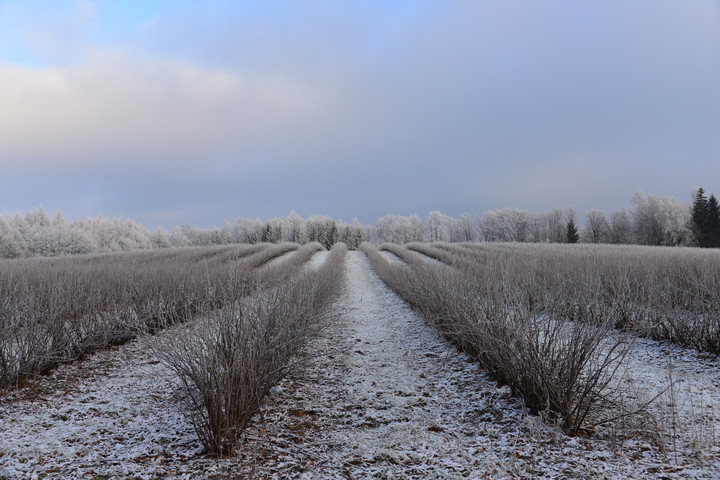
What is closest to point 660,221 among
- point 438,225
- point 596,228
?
point 596,228

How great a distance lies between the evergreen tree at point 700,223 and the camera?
35.8 metres

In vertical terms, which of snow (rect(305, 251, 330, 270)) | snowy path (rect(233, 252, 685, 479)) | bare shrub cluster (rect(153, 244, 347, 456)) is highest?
bare shrub cluster (rect(153, 244, 347, 456))

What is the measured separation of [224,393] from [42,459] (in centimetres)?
152

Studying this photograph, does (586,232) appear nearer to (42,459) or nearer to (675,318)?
(675,318)

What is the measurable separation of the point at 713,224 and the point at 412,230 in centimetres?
4987

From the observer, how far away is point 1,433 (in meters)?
3.30

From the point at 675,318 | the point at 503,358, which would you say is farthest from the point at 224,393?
the point at 675,318

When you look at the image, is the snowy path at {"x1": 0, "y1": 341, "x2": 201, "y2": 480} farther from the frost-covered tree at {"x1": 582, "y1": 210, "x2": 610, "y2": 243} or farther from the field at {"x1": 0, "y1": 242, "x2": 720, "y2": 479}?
the frost-covered tree at {"x1": 582, "y1": 210, "x2": 610, "y2": 243}

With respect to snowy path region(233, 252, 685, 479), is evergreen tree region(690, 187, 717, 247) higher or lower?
higher

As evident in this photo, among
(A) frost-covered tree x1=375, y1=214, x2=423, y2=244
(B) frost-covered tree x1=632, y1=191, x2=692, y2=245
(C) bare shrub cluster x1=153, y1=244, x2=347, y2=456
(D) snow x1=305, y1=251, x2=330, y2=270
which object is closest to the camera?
(C) bare shrub cluster x1=153, y1=244, x2=347, y2=456

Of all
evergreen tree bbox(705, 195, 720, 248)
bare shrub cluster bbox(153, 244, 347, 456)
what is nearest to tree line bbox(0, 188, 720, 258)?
evergreen tree bbox(705, 195, 720, 248)

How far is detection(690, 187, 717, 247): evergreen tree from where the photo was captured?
35750 millimetres

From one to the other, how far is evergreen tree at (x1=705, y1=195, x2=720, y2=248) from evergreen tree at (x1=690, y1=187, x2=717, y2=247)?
0.15m

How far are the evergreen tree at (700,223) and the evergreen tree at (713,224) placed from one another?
0.48 ft
